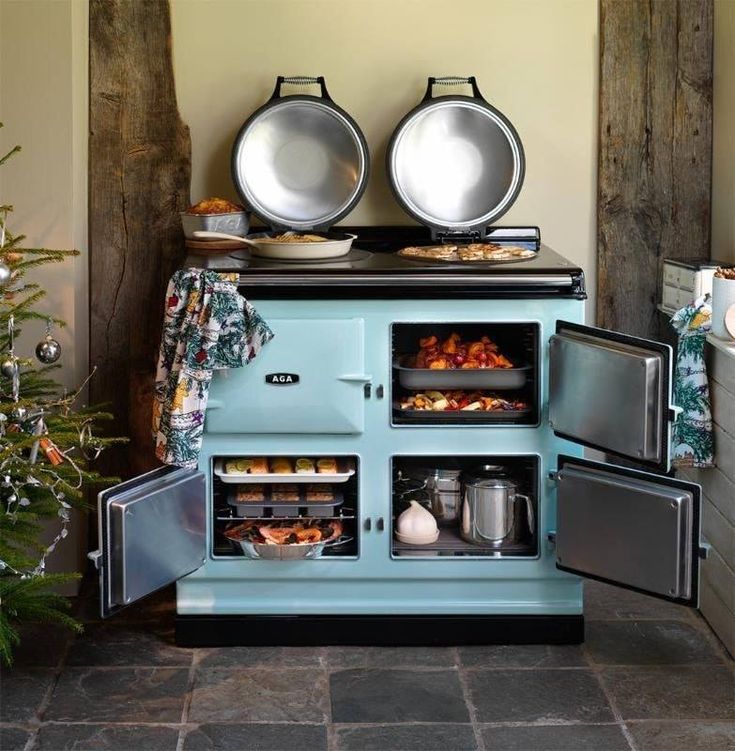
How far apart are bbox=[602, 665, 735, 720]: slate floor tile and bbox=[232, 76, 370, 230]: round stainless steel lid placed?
1.43 meters

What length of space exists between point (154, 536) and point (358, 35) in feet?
Answer: 5.02

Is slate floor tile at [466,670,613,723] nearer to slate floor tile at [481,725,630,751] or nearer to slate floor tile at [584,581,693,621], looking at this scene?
slate floor tile at [481,725,630,751]

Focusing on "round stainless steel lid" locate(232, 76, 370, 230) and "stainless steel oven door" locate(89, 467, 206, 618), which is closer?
"stainless steel oven door" locate(89, 467, 206, 618)

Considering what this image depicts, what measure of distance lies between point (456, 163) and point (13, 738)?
1880 millimetres

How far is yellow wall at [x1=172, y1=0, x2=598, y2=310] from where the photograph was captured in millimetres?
3625

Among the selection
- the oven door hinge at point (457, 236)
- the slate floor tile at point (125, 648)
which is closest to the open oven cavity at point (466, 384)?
the oven door hinge at point (457, 236)

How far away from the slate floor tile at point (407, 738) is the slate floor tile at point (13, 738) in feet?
2.15

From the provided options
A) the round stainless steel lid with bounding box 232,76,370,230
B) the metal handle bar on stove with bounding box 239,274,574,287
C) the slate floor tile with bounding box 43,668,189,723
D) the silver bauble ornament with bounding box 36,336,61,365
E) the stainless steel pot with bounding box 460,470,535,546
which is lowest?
the slate floor tile with bounding box 43,668,189,723

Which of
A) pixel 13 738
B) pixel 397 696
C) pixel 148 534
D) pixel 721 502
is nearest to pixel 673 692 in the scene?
pixel 721 502

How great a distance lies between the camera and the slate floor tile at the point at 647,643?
10.4 feet

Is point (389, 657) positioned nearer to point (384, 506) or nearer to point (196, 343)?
point (384, 506)

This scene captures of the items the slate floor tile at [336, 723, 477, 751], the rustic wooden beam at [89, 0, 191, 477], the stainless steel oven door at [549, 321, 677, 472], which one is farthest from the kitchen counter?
the rustic wooden beam at [89, 0, 191, 477]

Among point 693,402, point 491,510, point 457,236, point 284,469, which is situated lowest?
point 491,510

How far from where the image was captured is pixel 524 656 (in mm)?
3176
